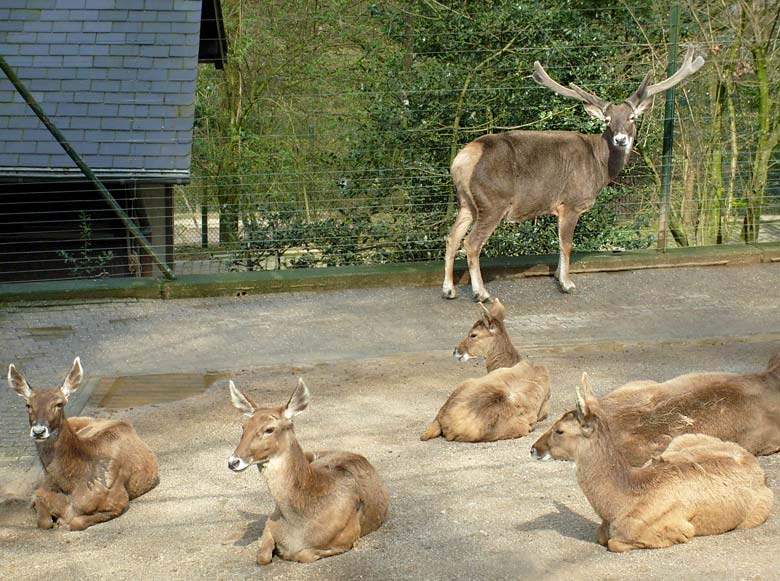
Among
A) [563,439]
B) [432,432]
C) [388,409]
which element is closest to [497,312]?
[388,409]

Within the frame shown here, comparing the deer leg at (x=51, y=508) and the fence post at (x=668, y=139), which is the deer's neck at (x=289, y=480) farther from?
the fence post at (x=668, y=139)

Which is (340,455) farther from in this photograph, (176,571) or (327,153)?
(327,153)

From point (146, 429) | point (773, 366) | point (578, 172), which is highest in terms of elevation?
point (578, 172)

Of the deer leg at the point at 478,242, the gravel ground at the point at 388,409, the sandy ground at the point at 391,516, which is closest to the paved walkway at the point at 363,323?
the gravel ground at the point at 388,409

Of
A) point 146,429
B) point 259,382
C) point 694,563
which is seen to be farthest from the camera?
point 259,382

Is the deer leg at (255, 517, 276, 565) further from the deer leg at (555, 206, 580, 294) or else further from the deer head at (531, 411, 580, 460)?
the deer leg at (555, 206, 580, 294)

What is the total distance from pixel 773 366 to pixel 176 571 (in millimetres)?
4195

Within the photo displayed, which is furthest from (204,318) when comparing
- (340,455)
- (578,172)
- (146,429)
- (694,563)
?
(694,563)

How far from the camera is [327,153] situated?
14.8m

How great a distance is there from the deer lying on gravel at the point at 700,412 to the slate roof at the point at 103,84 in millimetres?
7172

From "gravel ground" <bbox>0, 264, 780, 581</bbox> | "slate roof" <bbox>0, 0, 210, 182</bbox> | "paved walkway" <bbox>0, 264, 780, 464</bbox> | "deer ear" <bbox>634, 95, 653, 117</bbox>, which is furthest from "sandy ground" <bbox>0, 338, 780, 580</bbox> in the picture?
"slate roof" <bbox>0, 0, 210, 182</bbox>

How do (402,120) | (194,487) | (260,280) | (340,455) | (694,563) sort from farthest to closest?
(402,120) → (260,280) → (194,487) → (340,455) → (694,563)

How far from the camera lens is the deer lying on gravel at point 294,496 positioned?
633 centimetres

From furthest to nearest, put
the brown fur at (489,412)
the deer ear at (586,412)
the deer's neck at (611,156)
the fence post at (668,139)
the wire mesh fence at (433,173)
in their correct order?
the wire mesh fence at (433,173), the fence post at (668,139), the deer's neck at (611,156), the brown fur at (489,412), the deer ear at (586,412)
